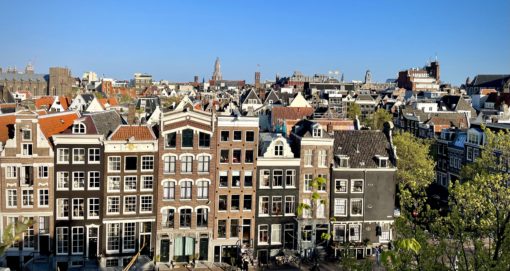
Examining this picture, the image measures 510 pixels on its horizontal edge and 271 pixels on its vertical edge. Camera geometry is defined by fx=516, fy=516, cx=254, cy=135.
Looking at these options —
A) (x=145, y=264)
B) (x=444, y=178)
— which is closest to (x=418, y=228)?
(x=145, y=264)

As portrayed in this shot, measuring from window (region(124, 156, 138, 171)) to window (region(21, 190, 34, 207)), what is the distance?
8.50 metres

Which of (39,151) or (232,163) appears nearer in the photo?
(39,151)

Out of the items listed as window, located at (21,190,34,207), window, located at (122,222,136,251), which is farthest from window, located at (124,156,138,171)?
window, located at (21,190,34,207)

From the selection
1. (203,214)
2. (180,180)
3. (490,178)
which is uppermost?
(490,178)

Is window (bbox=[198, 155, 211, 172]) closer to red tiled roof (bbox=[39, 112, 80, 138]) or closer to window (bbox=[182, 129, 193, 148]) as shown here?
window (bbox=[182, 129, 193, 148])

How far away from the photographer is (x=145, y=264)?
156ft

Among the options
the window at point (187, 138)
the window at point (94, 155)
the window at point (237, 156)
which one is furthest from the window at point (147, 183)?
the window at point (237, 156)

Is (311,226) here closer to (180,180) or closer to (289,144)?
(289,144)

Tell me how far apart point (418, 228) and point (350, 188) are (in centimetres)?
2446

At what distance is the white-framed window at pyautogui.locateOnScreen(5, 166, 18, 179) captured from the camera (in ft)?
150

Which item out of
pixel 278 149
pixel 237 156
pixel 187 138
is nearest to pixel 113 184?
pixel 187 138

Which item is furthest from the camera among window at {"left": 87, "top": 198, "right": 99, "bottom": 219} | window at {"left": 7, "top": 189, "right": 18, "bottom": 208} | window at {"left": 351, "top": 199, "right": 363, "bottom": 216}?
window at {"left": 351, "top": 199, "right": 363, "bottom": 216}

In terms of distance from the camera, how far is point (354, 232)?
172 ft

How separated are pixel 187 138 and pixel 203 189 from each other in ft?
16.8
